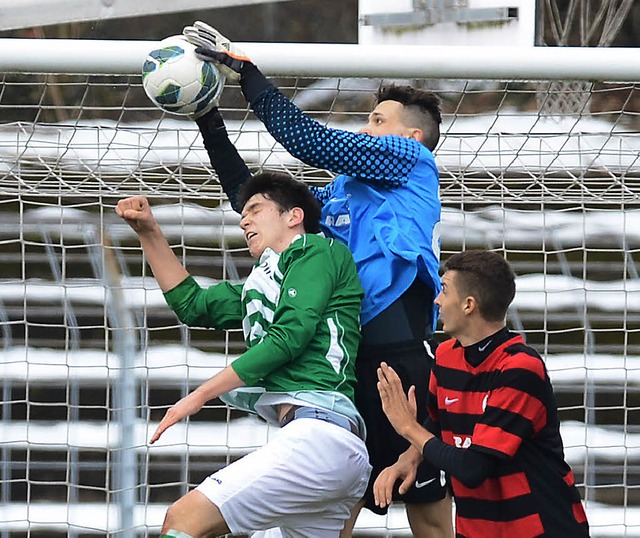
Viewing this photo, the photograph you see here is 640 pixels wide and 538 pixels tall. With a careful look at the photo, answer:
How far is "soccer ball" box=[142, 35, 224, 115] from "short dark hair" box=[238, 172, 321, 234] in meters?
0.26

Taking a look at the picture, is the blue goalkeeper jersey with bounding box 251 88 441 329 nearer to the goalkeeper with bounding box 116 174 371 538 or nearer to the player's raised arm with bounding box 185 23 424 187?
the player's raised arm with bounding box 185 23 424 187

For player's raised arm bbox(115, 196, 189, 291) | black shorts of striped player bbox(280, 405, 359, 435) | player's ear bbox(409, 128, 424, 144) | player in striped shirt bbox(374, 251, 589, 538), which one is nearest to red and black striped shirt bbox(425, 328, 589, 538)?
player in striped shirt bbox(374, 251, 589, 538)

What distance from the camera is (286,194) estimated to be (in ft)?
10.2

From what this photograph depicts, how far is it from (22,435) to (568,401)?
2.82m

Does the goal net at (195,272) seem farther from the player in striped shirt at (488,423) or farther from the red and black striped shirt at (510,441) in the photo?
the red and black striped shirt at (510,441)

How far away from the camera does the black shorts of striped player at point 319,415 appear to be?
286 centimetres

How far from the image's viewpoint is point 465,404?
281 cm

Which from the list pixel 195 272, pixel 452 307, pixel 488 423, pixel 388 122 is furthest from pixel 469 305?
pixel 195 272

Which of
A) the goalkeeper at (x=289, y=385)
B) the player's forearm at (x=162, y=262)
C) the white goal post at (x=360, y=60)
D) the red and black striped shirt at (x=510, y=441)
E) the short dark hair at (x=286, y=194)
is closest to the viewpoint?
the red and black striped shirt at (x=510, y=441)

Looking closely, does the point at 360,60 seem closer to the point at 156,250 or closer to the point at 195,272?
the point at 156,250

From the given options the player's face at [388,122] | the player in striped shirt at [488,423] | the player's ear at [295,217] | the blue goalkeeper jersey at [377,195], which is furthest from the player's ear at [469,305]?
the player's face at [388,122]

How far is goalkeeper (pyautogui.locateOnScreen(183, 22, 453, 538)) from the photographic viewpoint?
3004 millimetres

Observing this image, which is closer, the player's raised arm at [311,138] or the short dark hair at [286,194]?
the player's raised arm at [311,138]

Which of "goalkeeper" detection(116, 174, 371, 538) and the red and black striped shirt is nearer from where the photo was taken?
the red and black striped shirt
